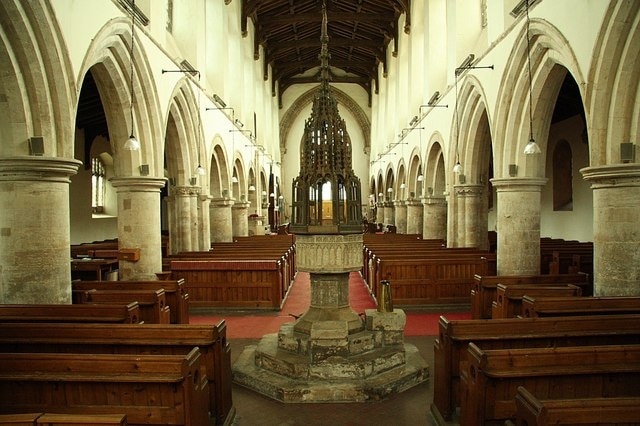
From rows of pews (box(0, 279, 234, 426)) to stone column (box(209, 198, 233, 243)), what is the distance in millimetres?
12173

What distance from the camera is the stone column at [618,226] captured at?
6328 millimetres

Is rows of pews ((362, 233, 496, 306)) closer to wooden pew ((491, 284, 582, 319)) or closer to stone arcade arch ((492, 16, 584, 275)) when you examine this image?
stone arcade arch ((492, 16, 584, 275))

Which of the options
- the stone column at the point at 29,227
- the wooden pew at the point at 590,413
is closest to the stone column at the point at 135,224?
the stone column at the point at 29,227

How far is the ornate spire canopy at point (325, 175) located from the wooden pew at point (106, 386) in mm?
2571

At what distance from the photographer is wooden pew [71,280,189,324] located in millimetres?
7383

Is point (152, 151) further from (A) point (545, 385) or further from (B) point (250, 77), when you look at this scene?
(B) point (250, 77)

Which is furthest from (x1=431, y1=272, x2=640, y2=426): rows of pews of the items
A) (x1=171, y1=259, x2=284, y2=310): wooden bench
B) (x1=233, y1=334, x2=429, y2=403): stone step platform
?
(x1=171, y1=259, x2=284, y2=310): wooden bench

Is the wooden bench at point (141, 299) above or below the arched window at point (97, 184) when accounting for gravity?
below

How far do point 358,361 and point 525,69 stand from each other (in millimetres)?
6668

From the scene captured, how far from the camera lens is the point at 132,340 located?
4.36m

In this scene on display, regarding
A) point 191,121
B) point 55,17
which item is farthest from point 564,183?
point 55,17

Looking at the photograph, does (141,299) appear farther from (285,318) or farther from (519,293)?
(519,293)

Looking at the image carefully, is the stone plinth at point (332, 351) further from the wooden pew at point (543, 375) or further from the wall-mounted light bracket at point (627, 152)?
the wall-mounted light bracket at point (627, 152)

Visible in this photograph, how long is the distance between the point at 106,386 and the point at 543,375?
3079 mm
